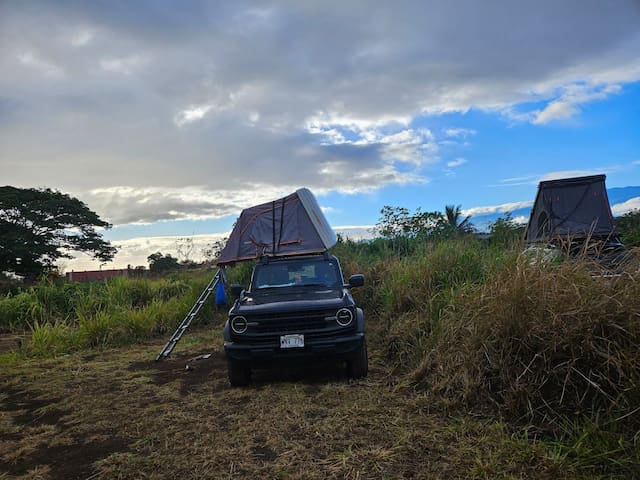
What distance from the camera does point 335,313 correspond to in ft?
16.0

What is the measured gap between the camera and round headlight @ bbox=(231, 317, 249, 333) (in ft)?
16.1

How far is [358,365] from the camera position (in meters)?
4.99

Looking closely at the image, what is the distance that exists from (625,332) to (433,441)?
1.68m

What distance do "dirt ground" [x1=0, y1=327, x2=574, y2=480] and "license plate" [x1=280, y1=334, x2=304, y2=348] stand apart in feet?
1.70

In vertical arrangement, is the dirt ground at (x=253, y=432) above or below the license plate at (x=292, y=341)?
below

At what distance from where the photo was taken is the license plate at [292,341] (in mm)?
Result: 4753

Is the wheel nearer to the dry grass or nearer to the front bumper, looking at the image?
the front bumper

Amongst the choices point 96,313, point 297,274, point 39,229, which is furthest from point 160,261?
point 297,274

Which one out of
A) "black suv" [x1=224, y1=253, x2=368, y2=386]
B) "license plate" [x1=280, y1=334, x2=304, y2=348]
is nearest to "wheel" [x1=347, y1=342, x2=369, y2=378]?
"black suv" [x1=224, y1=253, x2=368, y2=386]

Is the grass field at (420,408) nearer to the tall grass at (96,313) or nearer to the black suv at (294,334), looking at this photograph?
the black suv at (294,334)

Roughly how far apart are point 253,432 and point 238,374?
54.1 inches

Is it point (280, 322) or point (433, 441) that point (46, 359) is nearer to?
point (280, 322)

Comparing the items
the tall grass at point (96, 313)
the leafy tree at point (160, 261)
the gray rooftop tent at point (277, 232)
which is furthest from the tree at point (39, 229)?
the gray rooftop tent at point (277, 232)

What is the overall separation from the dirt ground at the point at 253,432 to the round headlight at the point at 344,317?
27.8 inches
